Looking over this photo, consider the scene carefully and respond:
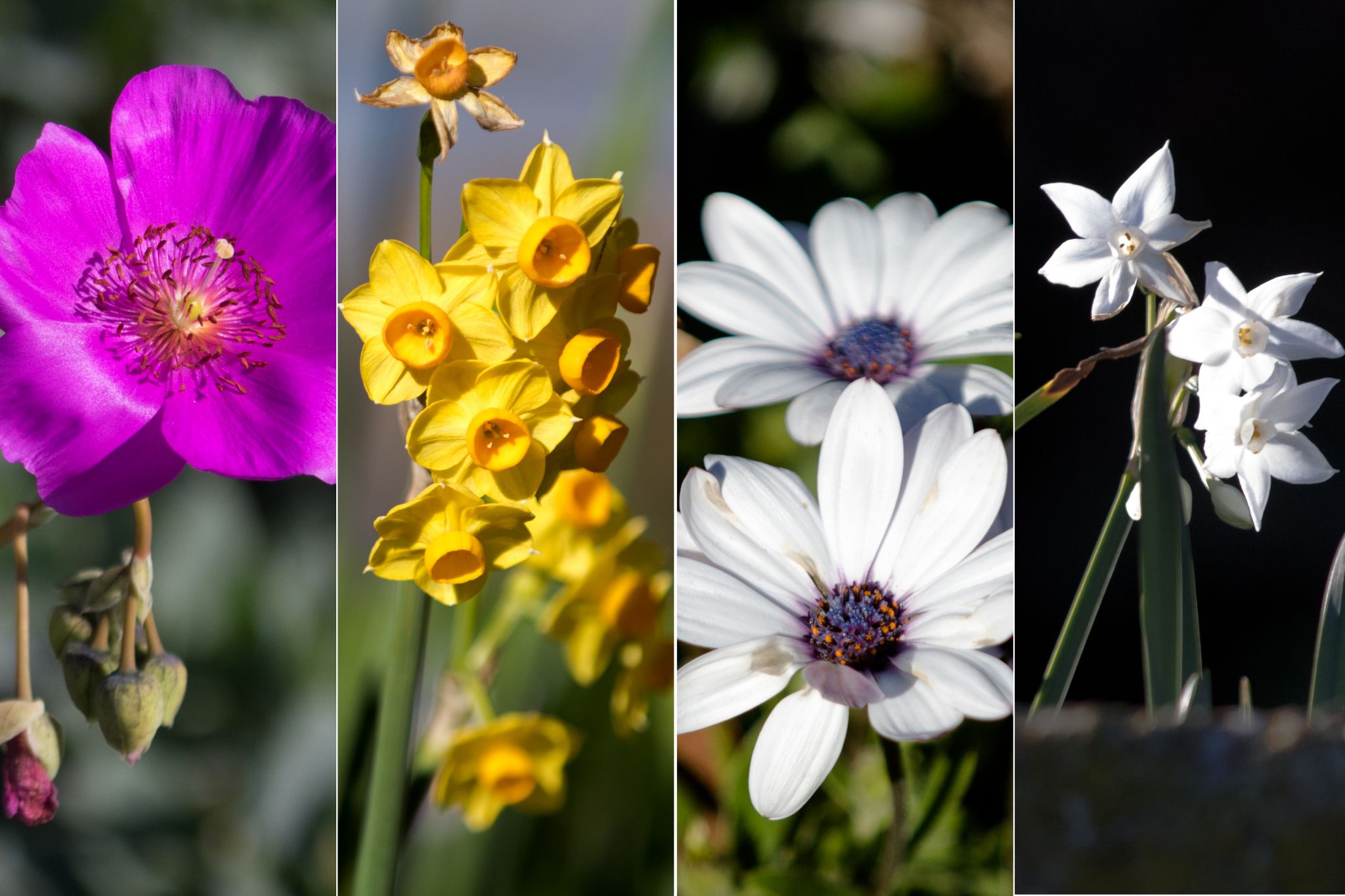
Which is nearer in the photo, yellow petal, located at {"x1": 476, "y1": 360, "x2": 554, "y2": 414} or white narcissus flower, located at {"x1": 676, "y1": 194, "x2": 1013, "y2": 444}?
yellow petal, located at {"x1": 476, "y1": 360, "x2": 554, "y2": 414}

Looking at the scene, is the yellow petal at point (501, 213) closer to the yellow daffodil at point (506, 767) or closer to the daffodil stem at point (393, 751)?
the daffodil stem at point (393, 751)

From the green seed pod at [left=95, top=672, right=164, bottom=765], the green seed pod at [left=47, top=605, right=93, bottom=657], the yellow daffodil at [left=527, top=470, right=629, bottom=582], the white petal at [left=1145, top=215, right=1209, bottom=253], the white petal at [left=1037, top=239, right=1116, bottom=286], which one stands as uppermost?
the white petal at [left=1145, top=215, right=1209, bottom=253]

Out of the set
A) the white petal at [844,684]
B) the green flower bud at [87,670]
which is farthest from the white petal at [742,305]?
the green flower bud at [87,670]

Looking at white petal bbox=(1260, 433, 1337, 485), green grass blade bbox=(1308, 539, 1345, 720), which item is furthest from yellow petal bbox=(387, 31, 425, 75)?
green grass blade bbox=(1308, 539, 1345, 720)

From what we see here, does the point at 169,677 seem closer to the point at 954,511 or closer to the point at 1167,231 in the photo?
the point at 954,511

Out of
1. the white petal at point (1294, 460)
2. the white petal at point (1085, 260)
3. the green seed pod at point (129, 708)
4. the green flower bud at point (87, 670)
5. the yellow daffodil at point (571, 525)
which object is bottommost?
the green seed pod at point (129, 708)

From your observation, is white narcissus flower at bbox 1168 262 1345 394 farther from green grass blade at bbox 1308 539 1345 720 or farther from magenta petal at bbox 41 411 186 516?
magenta petal at bbox 41 411 186 516

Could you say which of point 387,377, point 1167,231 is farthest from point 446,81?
point 1167,231
